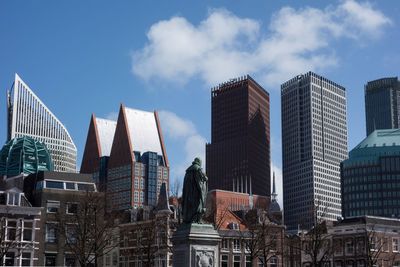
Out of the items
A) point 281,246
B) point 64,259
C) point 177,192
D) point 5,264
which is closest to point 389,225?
point 281,246

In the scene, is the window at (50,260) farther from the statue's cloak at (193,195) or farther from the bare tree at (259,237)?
the statue's cloak at (193,195)

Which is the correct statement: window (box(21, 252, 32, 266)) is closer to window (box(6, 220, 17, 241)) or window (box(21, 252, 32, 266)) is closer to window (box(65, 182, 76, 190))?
window (box(6, 220, 17, 241))

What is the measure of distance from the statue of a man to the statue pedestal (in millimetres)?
701

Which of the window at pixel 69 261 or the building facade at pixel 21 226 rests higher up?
the building facade at pixel 21 226

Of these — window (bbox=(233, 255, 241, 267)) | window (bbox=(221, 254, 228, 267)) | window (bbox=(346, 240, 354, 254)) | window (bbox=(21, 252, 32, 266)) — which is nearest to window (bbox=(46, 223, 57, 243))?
window (bbox=(21, 252, 32, 266))

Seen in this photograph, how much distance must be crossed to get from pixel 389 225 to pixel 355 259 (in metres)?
7.34

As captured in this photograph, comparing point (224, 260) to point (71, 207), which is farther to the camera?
point (224, 260)

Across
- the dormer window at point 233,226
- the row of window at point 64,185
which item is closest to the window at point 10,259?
the row of window at point 64,185

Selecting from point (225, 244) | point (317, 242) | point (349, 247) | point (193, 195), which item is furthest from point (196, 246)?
point (225, 244)

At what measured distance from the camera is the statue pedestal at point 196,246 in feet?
114

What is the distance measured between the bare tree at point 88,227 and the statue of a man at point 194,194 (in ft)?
85.3

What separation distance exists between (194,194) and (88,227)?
31.4m

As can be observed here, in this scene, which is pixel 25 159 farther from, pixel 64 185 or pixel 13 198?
pixel 13 198

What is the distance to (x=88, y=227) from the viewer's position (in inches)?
2584
